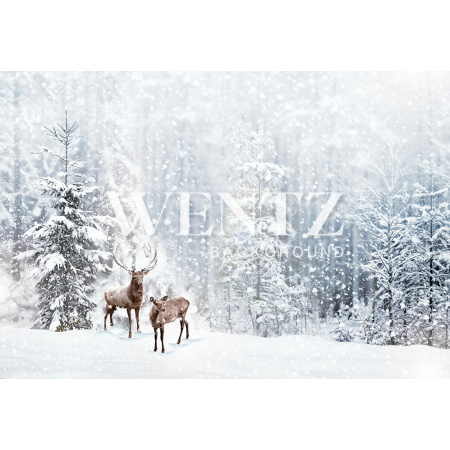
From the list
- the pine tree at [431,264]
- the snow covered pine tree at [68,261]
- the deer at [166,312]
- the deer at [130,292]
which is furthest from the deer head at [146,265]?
the pine tree at [431,264]

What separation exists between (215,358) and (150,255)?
1.16 meters

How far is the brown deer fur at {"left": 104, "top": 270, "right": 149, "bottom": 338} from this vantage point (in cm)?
453

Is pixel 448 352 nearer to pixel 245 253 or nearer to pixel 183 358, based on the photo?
pixel 245 253

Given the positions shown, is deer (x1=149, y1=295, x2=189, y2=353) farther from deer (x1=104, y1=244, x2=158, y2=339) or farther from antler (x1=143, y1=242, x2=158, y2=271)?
antler (x1=143, y1=242, x2=158, y2=271)

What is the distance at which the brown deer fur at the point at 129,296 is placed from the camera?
14.9ft

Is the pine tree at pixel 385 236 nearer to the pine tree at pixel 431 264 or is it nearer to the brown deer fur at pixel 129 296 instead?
the pine tree at pixel 431 264

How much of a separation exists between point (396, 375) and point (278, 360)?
1116mm

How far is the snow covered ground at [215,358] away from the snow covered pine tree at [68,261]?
267 millimetres

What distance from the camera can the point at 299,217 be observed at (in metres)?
4.64

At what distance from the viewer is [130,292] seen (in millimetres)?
4531

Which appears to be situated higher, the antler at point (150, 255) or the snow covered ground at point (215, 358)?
the antler at point (150, 255)

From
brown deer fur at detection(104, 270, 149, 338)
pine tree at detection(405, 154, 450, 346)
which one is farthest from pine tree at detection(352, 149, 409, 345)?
brown deer fur at detection(104, 270, 149, 338)

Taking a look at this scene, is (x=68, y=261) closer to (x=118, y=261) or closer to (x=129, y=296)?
(x=118, y=261)

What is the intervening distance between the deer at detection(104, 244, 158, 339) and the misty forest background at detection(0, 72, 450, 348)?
0.08 meters
